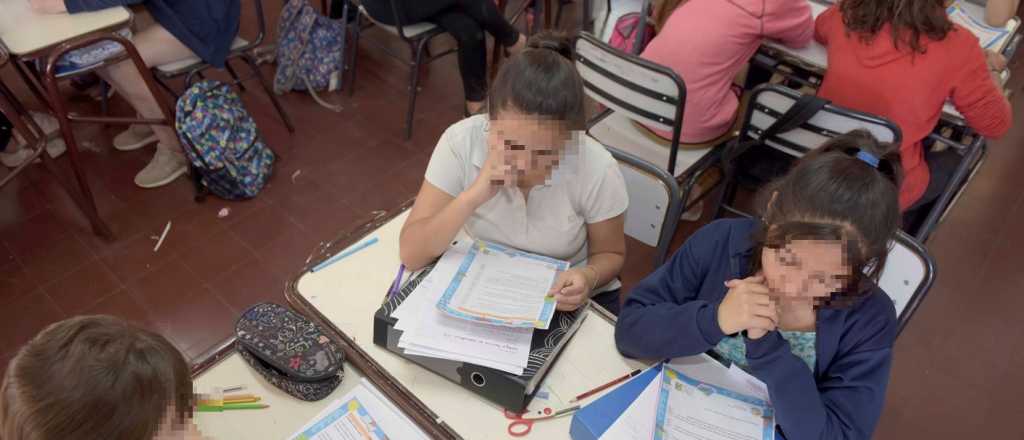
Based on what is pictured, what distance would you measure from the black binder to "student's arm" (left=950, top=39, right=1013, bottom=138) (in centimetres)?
140

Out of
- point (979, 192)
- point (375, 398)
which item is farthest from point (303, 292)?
point (979, 192)

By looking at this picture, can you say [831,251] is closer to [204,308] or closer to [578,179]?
[578,179]

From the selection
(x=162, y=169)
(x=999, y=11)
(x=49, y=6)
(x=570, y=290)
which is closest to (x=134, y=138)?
(x=162, y=169)

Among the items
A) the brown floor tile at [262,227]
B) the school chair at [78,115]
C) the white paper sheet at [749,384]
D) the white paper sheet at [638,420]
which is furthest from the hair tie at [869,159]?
the school chair at [78,115]

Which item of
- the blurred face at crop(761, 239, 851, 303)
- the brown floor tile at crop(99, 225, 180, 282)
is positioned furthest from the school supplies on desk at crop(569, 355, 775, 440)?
the brown floor tile at crop(99, 225, 180, 282)

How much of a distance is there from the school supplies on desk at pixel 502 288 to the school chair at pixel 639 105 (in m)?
0.56

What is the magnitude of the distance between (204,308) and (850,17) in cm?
230

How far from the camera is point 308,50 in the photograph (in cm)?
323

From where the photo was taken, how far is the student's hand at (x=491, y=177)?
1250 mm

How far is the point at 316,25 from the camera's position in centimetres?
321

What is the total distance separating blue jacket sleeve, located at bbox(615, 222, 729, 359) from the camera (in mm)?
1112

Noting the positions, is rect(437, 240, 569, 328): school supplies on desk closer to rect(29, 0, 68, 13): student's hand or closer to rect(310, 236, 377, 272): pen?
rect(310, 236, 377, 272): pen

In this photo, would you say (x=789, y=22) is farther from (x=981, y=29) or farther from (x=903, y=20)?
(x=981, y=29)

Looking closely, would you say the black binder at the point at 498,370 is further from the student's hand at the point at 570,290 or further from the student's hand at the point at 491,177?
the student's hand at the point at 491,177
